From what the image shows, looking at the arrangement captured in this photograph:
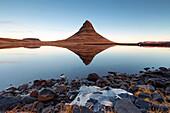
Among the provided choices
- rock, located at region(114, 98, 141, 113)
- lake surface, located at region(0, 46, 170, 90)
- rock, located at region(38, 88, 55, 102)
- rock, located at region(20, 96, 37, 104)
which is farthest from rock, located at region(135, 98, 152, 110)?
lake surface, located at region(0, 46, 170, 90)

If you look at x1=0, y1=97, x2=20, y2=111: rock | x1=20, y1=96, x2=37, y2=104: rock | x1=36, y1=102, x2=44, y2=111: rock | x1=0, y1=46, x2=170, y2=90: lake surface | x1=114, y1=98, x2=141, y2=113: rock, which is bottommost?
x1=0, y1=46, x2=170, y2=90: lake surface

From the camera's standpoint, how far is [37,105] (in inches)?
250

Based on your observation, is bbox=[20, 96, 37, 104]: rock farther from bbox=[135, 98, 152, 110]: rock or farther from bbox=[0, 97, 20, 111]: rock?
bbox=[135, 98, 152, 110]: rock

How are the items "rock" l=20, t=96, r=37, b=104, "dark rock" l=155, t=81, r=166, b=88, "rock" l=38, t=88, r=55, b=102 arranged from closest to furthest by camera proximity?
1. "rock" l=20, t=96, r=37, b=104
2. "rock" l=38, t=88, r=55, b=102
3. "dark rock" l=155, t=81, r=166, b=88

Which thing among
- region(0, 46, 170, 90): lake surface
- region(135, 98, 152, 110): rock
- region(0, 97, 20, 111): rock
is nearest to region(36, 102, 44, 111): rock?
region(0, 97, 20, 111): rock

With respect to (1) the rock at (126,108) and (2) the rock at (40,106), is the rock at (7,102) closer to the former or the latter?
(2) the rock at (40,106)

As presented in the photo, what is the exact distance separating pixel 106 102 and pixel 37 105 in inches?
181

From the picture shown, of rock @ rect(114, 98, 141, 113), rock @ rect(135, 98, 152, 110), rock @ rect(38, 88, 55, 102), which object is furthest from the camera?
rock @ rect(38, 88, 55, 102)

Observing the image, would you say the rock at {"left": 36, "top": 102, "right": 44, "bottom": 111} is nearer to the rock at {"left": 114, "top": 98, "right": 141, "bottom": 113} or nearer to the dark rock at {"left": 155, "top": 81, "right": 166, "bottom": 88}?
the rock at {"left": 114, "top": 98, "right": 141, "bottom": 113}

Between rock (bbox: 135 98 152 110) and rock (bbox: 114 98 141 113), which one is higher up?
rock (bbox: 114 98 141 113)

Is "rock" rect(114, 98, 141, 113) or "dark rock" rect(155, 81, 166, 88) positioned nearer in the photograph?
"rock" rect(114, 98, 141, 113)

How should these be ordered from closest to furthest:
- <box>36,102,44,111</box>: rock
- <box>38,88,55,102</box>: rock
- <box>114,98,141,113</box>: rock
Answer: <box>114,98,141,113</box>: rock
<box>36,102,44,111</box>: rock
<box>38,88,55,102</box>: rock

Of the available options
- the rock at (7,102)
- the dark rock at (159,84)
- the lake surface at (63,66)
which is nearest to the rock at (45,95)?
the rock at (7,102)

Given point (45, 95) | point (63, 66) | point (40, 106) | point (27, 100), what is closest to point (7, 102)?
point (27, 100)
